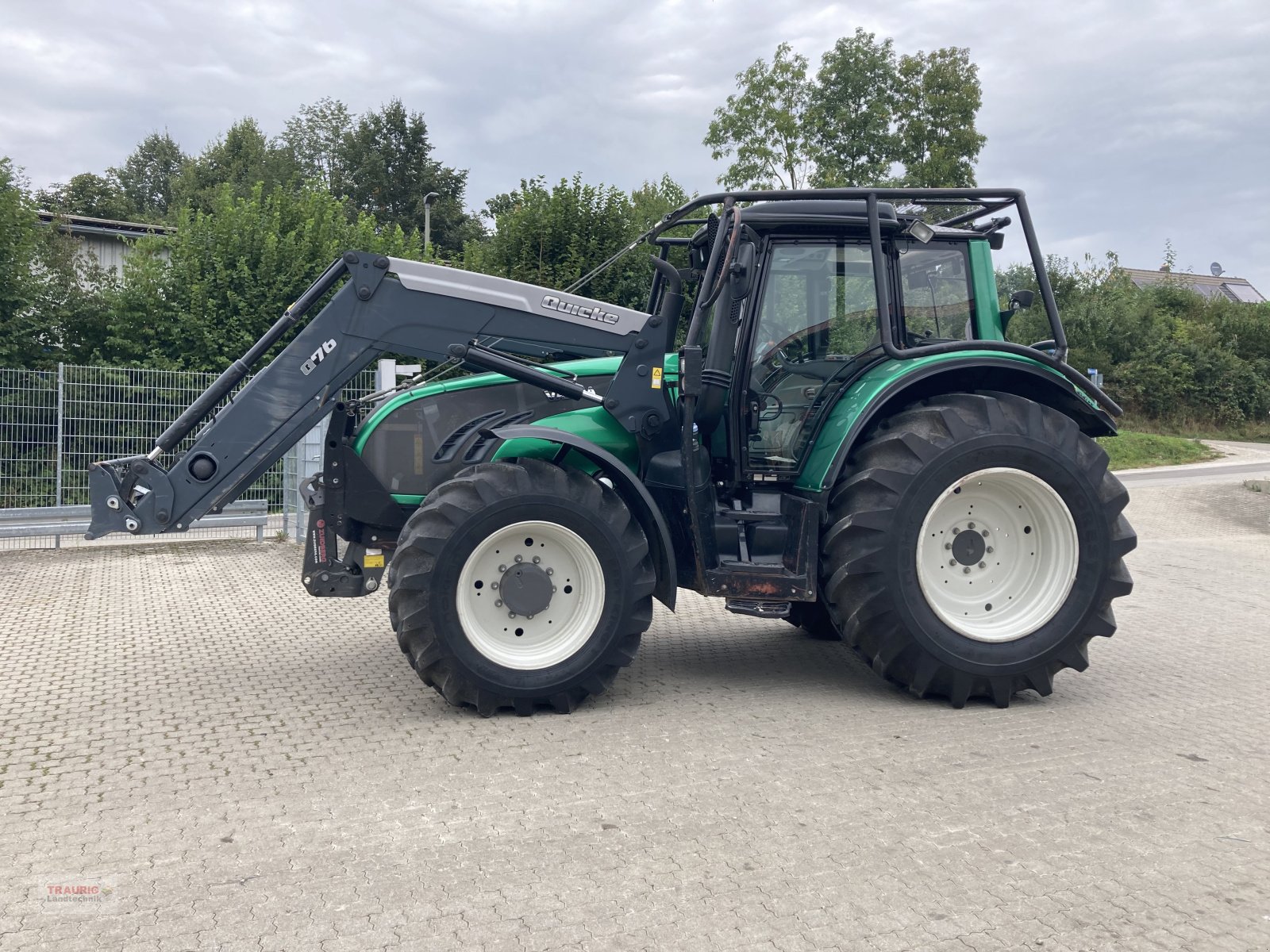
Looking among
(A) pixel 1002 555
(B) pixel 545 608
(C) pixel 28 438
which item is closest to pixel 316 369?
(B) pixel 545 608

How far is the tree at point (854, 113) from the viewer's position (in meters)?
30.4

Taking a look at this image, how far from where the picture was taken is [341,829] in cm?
365

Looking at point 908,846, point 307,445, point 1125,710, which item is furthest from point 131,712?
point 307,445

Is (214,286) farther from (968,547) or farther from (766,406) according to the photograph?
(968,547)

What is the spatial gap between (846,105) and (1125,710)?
28.7 metres

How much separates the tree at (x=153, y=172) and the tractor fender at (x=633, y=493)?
186 ft

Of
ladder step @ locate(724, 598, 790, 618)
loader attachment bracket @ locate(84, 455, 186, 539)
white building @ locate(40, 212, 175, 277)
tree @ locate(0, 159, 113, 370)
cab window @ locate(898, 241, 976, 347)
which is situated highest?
white building @ locate(40, 212, 175, 277)

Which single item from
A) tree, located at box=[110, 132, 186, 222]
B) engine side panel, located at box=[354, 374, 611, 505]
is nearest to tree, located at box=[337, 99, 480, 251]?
tree, located at box=[110, 132, 186, 222]

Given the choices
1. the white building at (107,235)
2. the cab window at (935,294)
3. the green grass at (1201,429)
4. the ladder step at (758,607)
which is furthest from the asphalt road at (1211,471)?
the white building at (107,235)

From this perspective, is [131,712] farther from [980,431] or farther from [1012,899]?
[980,431]

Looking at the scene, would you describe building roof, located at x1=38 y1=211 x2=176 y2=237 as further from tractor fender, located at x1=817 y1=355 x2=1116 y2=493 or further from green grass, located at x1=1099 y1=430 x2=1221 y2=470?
green grass, located at x1=1099 y1=430 x2=1221 y2=470

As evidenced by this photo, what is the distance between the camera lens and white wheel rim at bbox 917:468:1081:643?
18.2 ft

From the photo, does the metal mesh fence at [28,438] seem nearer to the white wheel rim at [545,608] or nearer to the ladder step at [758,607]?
the white wheel rim at [545,608]

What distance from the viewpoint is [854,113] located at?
30.8 m
